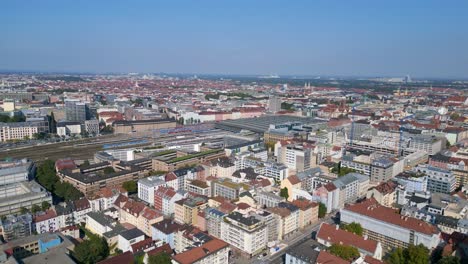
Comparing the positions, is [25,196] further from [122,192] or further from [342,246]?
[342,246]

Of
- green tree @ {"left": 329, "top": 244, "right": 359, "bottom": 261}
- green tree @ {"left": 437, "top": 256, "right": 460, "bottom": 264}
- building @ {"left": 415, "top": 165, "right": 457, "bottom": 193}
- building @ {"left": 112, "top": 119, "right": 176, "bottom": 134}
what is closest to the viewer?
green tree @ {"left": 437, "top": 256, "right": 460, "bottom": 264}

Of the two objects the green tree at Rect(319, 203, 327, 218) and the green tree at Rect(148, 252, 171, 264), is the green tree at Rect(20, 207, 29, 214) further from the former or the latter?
the green tree at Rect(319, 203, 327, 218)

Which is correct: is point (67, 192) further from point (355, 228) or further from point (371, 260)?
point (371, 260)

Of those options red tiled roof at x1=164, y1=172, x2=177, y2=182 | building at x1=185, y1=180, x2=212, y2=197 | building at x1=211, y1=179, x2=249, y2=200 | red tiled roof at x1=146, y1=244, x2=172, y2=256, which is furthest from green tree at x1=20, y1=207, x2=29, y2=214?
building at x1=211, y1=179, x2=249, y2=200

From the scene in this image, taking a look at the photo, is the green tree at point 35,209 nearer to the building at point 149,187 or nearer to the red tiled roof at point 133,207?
the red tiled roof at point 133,207

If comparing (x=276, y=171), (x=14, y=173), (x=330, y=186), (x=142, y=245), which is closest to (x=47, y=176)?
(x=14, y=173)

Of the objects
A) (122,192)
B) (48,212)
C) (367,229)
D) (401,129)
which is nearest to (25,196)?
(48,212)
